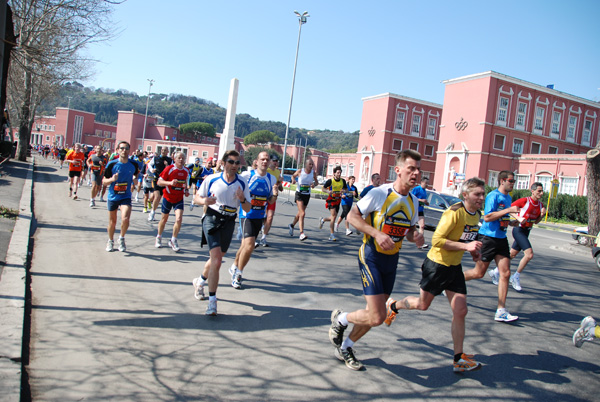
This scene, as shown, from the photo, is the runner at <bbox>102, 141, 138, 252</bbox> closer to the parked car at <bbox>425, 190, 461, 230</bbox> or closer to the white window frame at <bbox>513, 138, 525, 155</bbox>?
the parked car at <bbox>425, 190, 461, 230</bbox>

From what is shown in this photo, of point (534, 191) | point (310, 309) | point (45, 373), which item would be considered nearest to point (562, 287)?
point (534, 191)

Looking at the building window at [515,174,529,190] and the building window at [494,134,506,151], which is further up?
the building window at [494,134,506,151]

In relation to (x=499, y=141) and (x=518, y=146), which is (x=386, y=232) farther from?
(x=518, y=146)

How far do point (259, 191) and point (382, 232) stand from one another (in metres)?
3.77

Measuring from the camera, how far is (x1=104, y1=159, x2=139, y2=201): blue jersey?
811 centimetres

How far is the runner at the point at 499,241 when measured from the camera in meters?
5.96

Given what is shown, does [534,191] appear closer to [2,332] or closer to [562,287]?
[562,287]

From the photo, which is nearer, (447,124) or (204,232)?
(204,232)

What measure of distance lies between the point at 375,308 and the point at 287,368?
3.11 ft

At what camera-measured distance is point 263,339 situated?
4.57 m

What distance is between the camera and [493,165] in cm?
4494

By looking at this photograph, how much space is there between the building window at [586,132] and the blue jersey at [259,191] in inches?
2153

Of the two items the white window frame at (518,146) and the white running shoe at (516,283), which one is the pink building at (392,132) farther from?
the white running shoe at (516,283)

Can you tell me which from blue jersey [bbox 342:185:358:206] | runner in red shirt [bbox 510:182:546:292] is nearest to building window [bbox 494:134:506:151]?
blue jersey [bbox 342:185:358:206]
